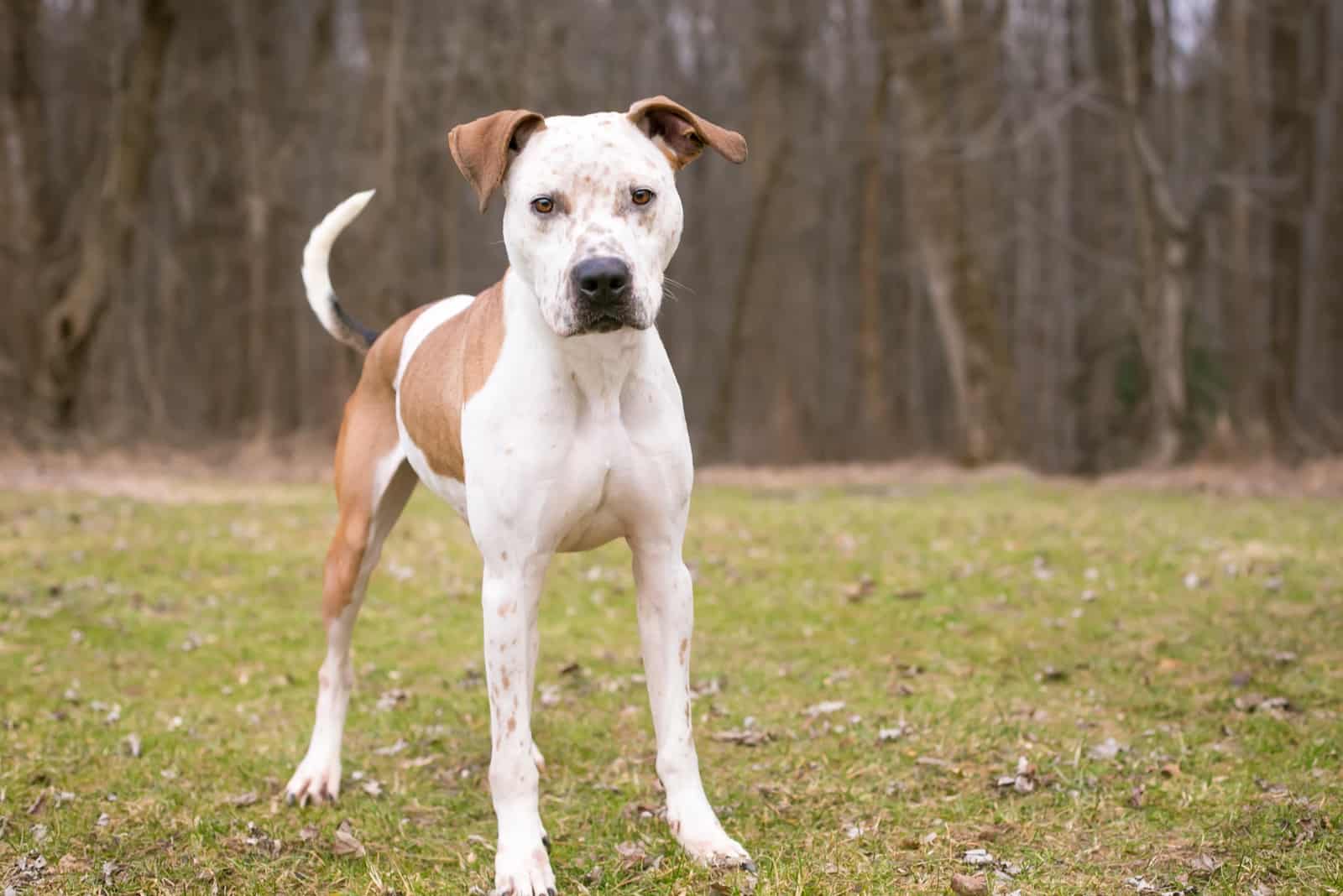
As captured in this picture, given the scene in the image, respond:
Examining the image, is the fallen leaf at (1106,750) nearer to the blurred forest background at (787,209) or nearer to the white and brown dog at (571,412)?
the white and brown dog at (571,412)

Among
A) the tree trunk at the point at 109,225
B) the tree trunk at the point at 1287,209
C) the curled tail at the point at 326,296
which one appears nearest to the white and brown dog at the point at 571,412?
the curled tail at the point at 326,296

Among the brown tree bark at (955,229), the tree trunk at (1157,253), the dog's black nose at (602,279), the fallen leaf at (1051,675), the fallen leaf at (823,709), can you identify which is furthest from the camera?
the brown tree bark at (955,229)

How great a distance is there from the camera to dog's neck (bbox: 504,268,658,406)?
3656 mm

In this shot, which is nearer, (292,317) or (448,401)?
(448,401)

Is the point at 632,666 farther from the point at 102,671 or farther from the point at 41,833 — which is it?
the point at 41,833

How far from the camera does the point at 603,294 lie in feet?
11.1

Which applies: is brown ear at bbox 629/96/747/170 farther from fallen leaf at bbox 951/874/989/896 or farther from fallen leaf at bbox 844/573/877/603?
fallen leaf at bbox 844/573/877/603

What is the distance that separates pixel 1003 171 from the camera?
24969 mm

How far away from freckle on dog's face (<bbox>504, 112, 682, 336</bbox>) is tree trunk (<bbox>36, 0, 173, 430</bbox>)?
13647 millimetres

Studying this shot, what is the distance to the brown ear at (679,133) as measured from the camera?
375cm

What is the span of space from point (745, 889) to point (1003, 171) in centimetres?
2312

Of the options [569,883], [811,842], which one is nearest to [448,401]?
[569,883]

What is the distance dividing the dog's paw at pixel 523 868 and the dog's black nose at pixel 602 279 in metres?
1.52

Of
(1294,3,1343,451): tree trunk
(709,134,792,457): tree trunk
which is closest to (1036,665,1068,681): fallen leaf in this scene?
(1294,3,1343,451): tree trunk
